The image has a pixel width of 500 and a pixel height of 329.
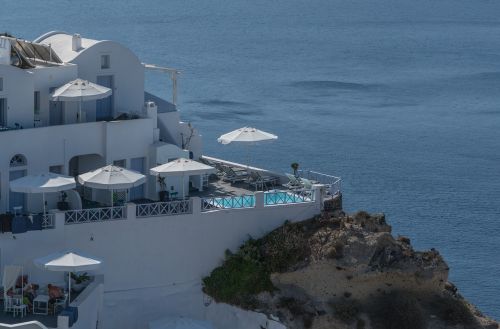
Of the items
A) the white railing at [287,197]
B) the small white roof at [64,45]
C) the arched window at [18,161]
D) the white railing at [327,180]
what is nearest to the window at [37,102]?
the small white roof at [64,45]

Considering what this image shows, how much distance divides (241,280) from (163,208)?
3.78m

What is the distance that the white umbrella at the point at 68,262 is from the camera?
4253 cm

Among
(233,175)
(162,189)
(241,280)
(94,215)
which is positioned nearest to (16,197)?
(94,215)

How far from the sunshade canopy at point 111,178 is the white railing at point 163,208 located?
0.90m

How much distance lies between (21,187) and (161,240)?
18.0 feet

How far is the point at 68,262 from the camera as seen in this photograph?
140 ft

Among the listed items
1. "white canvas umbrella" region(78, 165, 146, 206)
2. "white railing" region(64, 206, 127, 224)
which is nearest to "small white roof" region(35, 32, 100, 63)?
"white canvas umbrella" region(78, 165, 146, 206)

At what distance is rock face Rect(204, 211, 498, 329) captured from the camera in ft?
158

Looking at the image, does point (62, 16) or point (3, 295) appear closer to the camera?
point (3, 295)

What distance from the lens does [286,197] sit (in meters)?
49.6

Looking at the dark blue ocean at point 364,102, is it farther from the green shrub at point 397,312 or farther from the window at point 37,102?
the window at point 37,102

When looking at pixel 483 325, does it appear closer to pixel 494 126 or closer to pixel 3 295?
pixel 3 295

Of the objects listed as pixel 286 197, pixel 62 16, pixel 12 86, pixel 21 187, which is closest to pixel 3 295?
pixel 21 187

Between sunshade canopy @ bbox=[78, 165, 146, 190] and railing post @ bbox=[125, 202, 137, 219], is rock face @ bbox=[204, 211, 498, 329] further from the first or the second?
sunshade canopy @ bbox=[78, 165, 146, 190]
